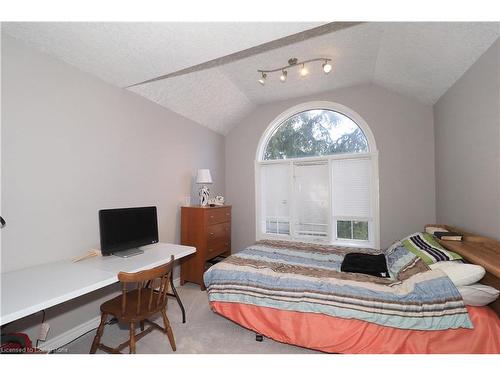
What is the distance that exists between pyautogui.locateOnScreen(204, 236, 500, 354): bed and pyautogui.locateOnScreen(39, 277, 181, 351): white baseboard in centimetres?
120

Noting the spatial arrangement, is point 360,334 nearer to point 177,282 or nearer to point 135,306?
point 135,306

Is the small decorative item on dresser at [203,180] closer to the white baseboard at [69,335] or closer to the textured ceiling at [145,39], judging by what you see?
the textured ceiling at [145,39]

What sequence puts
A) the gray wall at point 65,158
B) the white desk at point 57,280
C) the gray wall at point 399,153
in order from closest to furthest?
the white desk at point 57,280
the gray wall at point 65,158
the gray wall at point 399,153

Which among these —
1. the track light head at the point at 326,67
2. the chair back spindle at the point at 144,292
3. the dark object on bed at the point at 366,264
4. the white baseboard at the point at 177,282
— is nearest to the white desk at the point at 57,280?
the chair back spindle at the point at 144,292

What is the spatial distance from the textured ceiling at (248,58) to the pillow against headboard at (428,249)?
1758 millimetres

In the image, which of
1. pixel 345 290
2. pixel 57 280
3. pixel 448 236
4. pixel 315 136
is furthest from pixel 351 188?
pixel 57 280

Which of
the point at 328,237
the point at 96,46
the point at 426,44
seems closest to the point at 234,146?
the point at 328,237

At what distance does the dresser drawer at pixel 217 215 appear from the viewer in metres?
3.25

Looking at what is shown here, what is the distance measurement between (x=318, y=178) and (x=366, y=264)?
5.96 ft

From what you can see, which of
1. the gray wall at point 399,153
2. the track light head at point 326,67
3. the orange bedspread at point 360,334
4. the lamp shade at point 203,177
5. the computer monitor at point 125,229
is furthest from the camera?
the lamp shade at point 203,177

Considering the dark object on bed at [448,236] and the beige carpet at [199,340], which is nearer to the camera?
the beige carpet at [199,340]

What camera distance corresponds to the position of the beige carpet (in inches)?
74.3
